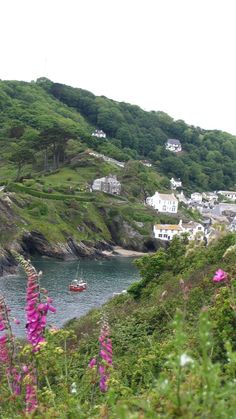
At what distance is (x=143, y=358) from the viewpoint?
9.95 m

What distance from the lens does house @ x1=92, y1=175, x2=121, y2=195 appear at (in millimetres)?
104938

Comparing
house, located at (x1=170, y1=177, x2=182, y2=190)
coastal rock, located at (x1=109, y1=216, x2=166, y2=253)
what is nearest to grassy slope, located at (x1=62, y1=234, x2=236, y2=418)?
coastal rock, located at (x1=109, y1=216, x2=166, y2=253)

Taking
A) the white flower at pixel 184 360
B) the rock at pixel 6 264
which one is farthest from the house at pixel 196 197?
the white flower at pixel 184 360

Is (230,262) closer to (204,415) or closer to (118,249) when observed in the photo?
(204,415)

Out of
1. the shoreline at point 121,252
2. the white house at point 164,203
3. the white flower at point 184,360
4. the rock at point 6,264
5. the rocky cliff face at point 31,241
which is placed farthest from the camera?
the white house at point 164,203

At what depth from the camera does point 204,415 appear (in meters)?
3.26

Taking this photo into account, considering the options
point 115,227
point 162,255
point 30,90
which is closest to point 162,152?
point 30,90

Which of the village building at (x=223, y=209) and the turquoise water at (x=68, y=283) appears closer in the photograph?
the turquoise water at (x=68, y=283)

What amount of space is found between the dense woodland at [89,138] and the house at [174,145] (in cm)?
268

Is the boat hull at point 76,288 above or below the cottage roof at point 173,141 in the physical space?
below

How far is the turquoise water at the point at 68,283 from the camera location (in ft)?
139

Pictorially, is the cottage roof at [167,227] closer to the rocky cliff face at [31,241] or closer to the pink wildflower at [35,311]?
the rocky cliff face at [31,241]

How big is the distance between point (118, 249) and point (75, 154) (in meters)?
36.3

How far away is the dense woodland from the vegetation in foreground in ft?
282
